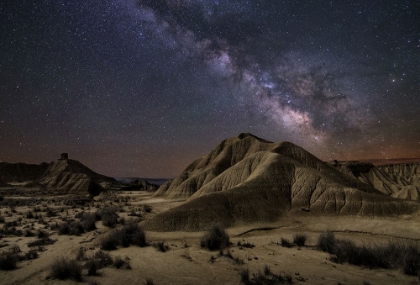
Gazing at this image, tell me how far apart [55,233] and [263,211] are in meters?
18.2

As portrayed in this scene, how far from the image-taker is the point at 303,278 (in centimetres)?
1072

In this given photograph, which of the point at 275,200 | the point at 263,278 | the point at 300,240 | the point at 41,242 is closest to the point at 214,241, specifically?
the point at 300,240

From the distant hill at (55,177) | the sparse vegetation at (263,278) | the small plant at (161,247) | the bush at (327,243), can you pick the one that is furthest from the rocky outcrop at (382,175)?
the sparse vegetation at (263,278)

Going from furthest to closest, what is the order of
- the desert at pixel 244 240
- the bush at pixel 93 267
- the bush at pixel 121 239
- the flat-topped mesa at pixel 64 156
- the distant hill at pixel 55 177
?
the flat-topped mesa at pixel 64 156
the distant hill at pixel 55 177
the bush at pixel 121 239
the desert at pixel 244 240
the bush at pixel 93 267

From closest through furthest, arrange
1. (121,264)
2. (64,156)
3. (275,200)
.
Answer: (121,264), (275,200), (64,156)

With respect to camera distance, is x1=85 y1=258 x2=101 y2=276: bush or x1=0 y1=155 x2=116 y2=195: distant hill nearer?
x1=85 y1=258 x2=101 y2=276: bush

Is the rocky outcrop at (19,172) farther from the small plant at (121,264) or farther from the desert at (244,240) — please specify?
the small plant at (121,264)

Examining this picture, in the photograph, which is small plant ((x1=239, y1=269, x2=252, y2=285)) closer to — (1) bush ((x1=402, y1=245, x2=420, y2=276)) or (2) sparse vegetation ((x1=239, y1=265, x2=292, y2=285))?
(2) sparse vegetation ((x1=239, y1=265, x2=292, y2=285))

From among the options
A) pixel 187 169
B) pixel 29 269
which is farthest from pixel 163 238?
pixel 187 169

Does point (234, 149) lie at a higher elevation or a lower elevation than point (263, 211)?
higher

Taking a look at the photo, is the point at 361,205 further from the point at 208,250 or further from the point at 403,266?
the point at 208,250

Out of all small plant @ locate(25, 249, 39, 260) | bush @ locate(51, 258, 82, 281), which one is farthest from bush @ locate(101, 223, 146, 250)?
bush @ locate(51, 258, 82, 281)

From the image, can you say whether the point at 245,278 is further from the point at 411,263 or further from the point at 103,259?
the point at 411,263

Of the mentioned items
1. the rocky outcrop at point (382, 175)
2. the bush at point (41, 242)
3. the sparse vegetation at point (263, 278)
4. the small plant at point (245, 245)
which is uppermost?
the rocky outcrop at point (382, 175)
